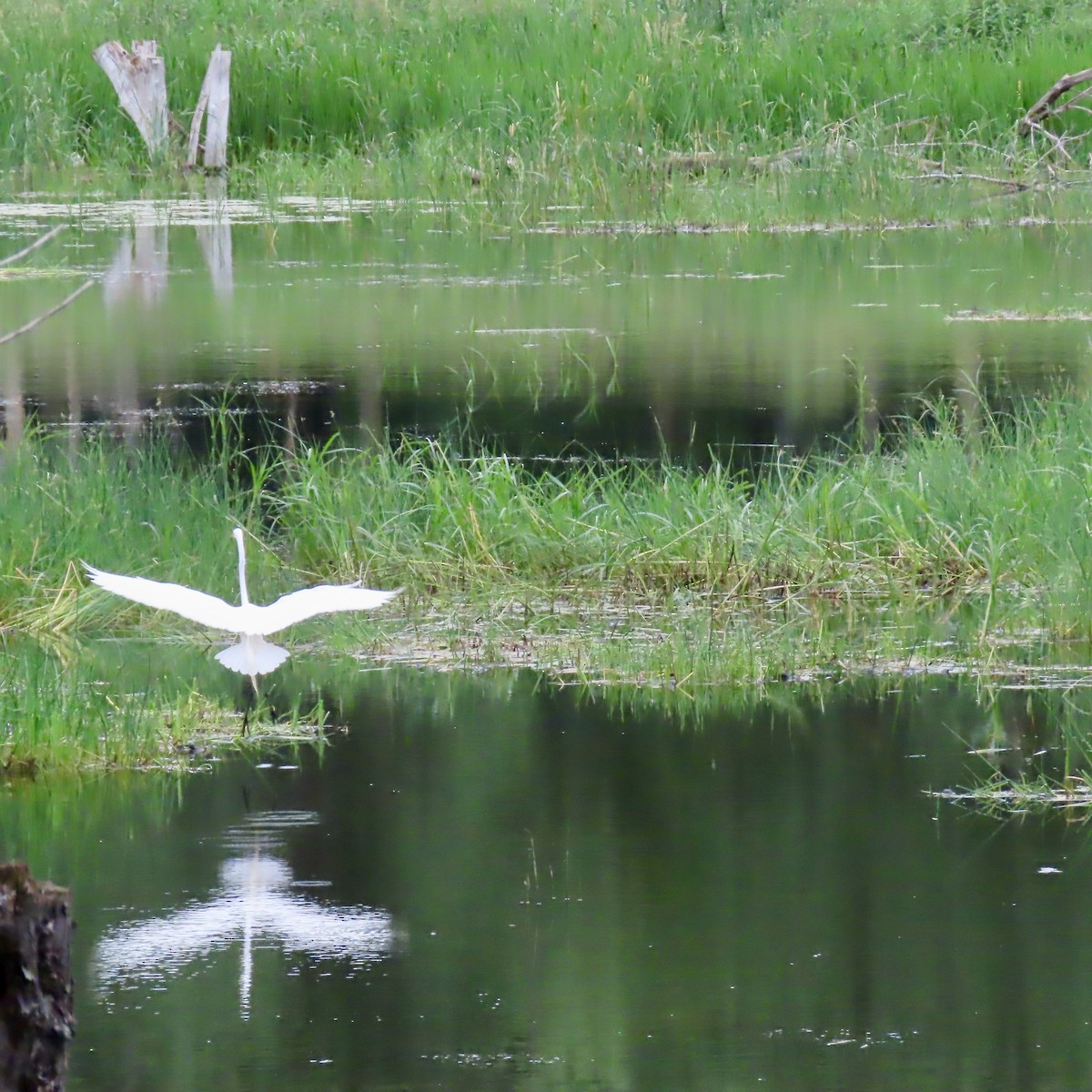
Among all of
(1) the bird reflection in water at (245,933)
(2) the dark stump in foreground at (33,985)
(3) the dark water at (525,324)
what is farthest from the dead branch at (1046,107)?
(2) the dark stump in foreground at (33,985)

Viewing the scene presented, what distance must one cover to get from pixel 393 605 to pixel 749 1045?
3.81 meters

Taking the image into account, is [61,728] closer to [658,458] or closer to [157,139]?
[658,458]

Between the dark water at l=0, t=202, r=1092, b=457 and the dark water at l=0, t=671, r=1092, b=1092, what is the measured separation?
4.08 metres

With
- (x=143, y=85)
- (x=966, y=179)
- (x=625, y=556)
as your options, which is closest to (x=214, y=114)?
(x=143, y=85)

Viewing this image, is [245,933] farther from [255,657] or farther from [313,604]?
[313,604]

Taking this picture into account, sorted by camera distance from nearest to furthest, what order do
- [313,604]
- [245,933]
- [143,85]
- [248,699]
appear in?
[245,933] < [313,604] < [248,699] < [143,85]

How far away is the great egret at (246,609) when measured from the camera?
6.06 meters

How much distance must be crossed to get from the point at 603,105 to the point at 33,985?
53.5ft

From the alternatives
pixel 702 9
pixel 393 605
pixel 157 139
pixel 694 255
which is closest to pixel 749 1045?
pixel 393 605

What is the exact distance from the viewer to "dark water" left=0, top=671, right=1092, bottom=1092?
14.2ft

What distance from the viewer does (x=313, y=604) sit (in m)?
6.19

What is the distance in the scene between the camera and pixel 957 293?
48.2 ft

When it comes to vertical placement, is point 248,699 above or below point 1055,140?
below

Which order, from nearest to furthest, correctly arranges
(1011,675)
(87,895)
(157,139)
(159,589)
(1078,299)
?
(87,895), (159,589), (1011,675), (1078,299), (157,139)
